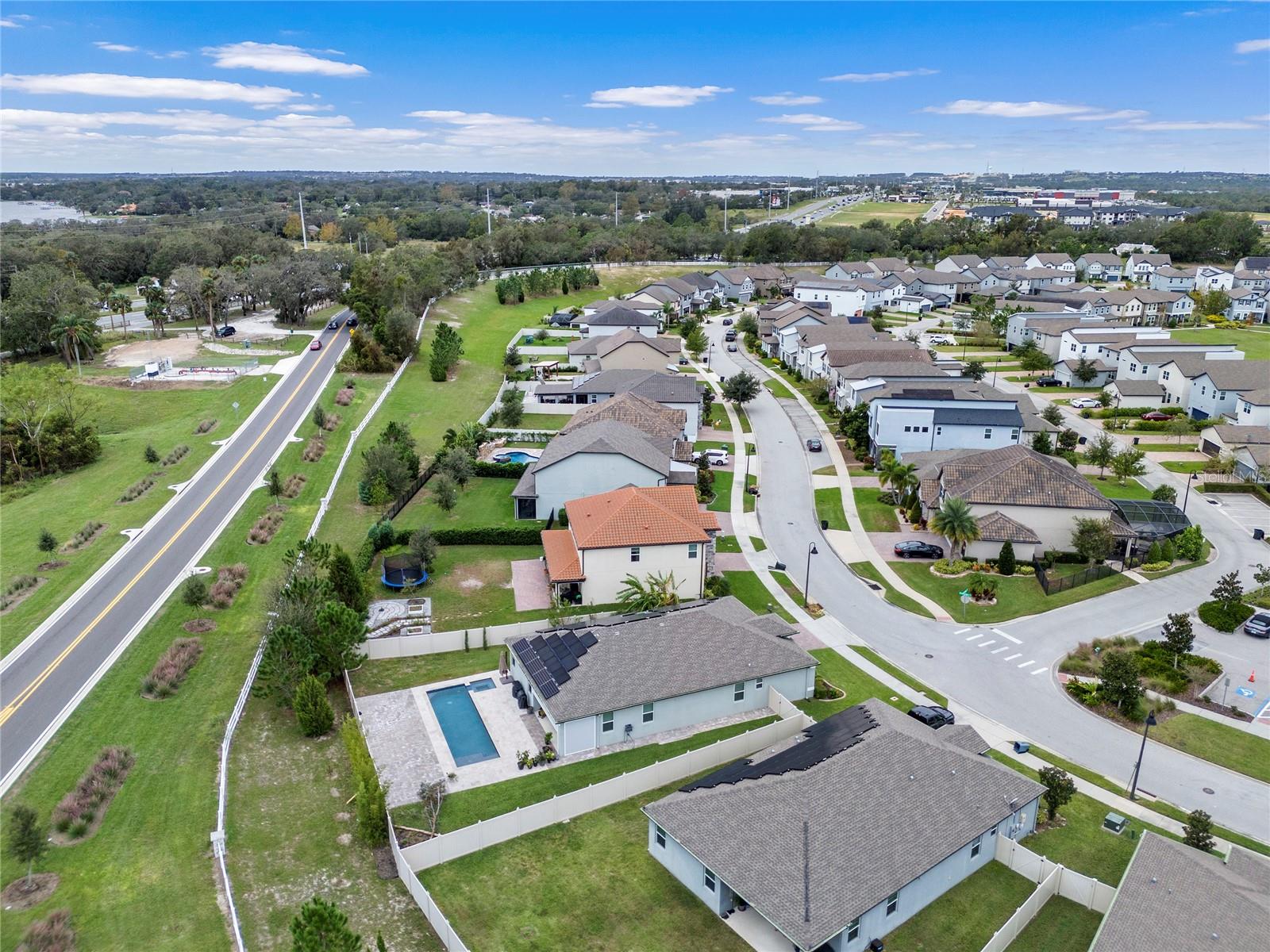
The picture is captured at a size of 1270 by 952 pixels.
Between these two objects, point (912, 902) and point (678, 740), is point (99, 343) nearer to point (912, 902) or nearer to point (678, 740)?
point (678, 740)

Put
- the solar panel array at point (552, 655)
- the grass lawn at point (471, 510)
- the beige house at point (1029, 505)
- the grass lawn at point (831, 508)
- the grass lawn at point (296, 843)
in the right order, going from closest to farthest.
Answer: the grass lawn at point (296, 843)
the solar panel array at point (552, 655)
the beige house at point (1029, 505)
the grass lawn at point (471, 510)
the grass lawn at point (831, 508)

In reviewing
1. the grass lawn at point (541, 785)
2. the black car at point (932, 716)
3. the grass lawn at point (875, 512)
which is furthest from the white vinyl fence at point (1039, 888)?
the grass lawn at point (875, 512)

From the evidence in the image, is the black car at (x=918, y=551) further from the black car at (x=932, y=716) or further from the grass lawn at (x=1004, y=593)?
the black car at (x=932, y=716)

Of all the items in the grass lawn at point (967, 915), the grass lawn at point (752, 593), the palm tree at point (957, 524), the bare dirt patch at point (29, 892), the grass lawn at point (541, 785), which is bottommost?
the grass lawn at point (967, 915)

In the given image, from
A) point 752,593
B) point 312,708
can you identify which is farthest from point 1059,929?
point 312,708

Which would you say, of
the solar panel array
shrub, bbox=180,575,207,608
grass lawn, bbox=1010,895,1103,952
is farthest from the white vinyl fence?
shrub, bbox=180,575,207,608

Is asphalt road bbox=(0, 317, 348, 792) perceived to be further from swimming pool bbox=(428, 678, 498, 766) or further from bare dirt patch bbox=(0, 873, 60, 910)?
swimming pool bbox=(428, 678, 498, 766)

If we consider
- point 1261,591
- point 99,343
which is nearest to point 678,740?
point 1261,591
